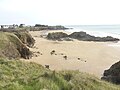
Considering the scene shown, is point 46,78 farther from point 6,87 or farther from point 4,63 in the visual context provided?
point 4,63

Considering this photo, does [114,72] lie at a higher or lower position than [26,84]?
lower

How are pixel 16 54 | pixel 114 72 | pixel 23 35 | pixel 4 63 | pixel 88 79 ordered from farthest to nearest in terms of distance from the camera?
pixel 23 35
pixel 16 54
pixel 114 72
pixel 4 63
pixel 88 79

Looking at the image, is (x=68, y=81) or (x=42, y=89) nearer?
(x=42, y=89)

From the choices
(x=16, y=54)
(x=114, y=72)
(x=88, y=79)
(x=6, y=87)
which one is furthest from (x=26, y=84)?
(x=16, y=54)

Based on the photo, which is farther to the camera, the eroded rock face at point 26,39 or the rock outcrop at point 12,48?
the eroded rock face at point 26,39

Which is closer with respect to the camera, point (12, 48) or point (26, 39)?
point (12, 48)

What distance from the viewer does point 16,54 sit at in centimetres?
2400

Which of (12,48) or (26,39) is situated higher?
(12,48)

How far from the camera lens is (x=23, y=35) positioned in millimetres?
34500

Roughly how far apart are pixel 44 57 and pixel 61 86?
2020 centimetres

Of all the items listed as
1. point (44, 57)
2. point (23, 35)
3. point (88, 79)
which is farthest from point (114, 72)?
point (23, 35)

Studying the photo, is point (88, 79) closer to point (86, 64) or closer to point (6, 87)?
point (6, 87)

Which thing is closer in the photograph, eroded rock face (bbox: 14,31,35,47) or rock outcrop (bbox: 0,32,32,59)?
rock outcrop (bbox: 0,32,32,59)

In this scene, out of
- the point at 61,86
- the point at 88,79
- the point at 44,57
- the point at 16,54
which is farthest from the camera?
the point at 44,57
